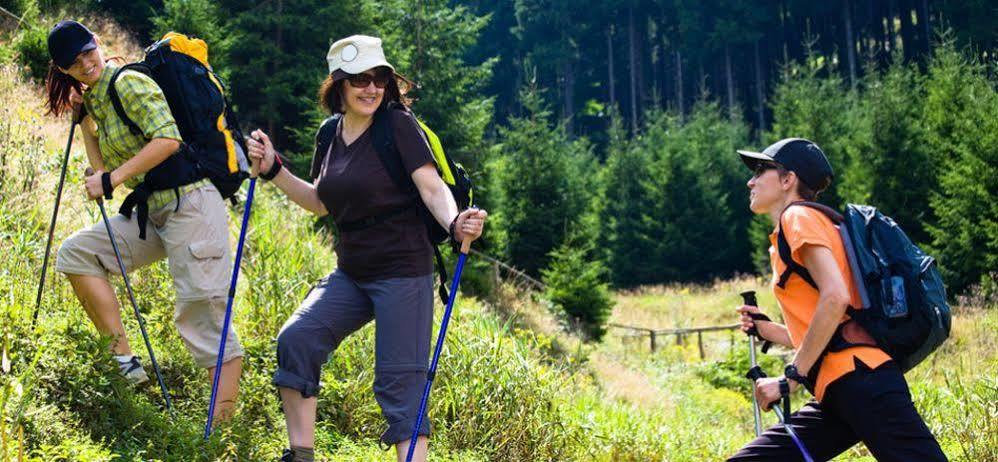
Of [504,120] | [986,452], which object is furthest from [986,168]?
[504,120]

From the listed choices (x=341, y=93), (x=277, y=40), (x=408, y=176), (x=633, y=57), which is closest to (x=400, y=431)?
(x=408, y=176)

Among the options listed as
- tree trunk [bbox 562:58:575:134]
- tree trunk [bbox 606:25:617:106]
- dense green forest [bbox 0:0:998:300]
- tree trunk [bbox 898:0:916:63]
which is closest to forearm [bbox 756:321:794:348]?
dense green forest [bbox 0:0:998:300]

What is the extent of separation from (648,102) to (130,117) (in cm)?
5263

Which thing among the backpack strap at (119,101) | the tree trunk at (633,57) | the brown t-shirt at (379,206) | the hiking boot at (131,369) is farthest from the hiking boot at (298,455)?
the tree trunk at (633,57)

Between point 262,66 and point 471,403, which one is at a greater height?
point 262,66

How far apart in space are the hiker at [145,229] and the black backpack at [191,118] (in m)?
0.04

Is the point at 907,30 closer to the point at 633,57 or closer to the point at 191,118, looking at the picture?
the point at 633,57

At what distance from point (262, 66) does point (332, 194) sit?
15.3 m

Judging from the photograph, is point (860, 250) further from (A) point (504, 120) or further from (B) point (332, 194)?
(A) point (504, 120)

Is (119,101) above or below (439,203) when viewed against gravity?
above

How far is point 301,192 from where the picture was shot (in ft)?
13.9

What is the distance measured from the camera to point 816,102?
29406 mm

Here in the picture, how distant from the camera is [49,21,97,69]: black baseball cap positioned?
430cm

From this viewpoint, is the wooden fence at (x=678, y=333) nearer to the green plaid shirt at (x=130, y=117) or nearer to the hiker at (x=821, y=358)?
the hiker at (x=821, y=358)
